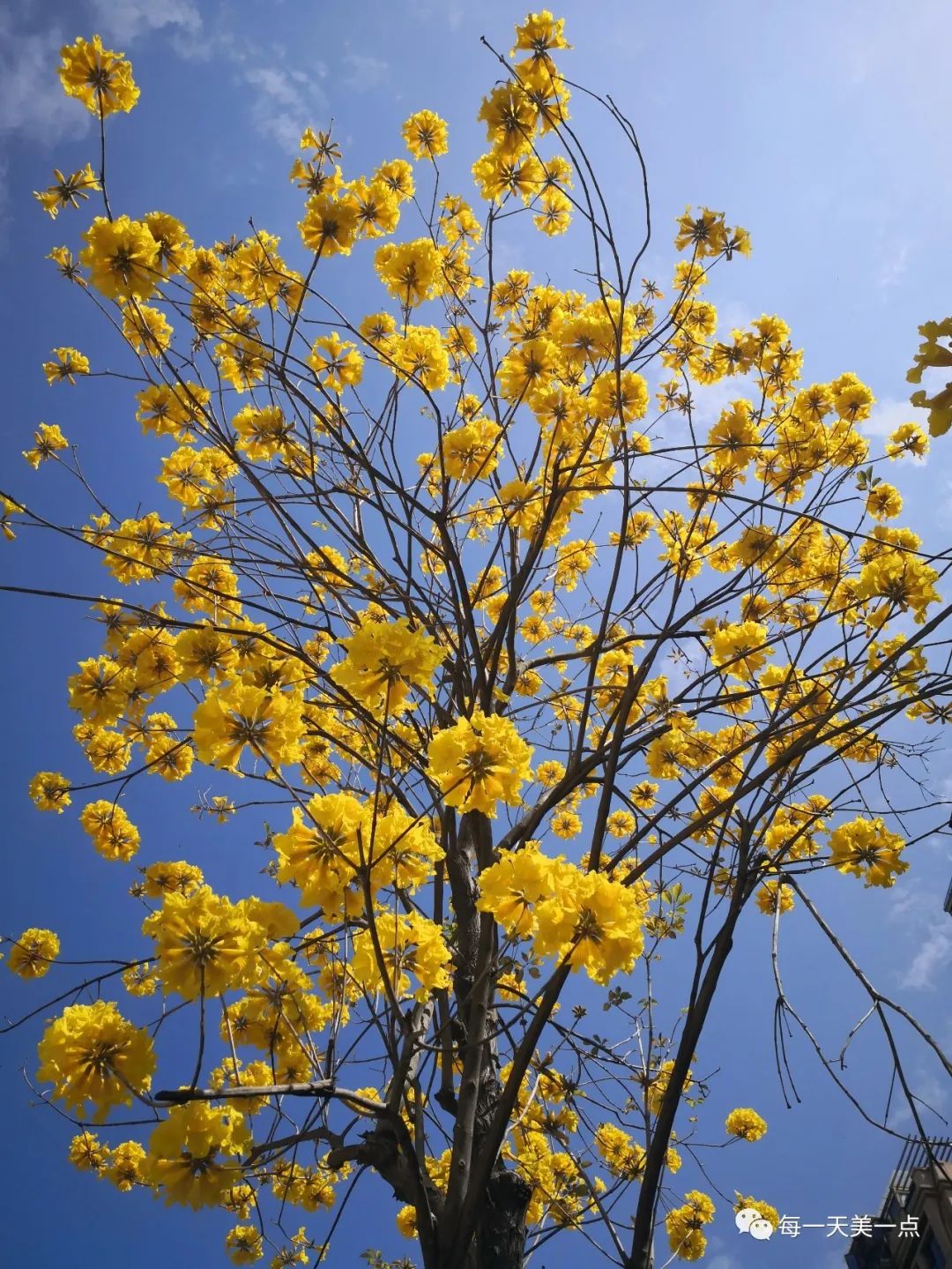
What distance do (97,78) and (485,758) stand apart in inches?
132

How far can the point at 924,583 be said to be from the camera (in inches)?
114

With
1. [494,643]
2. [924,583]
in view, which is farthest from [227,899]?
Answer: [924,583]

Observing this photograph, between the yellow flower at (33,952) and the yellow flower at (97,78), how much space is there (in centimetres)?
376

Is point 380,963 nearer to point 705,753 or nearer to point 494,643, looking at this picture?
point 494,643

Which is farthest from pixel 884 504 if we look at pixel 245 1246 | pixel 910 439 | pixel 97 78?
pixel 245 1246

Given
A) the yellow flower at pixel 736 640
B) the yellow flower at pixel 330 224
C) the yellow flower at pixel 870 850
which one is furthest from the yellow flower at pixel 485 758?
the yellow flower at pixel 330 224

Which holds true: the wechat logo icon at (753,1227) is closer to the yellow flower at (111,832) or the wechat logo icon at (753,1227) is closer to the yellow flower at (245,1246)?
the yellow flower at (245,1246)

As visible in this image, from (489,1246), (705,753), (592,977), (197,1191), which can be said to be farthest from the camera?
(705,753)

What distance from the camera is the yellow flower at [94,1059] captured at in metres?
1.67

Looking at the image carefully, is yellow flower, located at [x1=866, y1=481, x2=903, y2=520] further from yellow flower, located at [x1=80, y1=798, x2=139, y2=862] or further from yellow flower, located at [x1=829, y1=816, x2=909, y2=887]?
yellow flower, located at [x1=80, y1=798, x2=139, y2=862]

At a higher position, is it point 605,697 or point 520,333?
point 520,333

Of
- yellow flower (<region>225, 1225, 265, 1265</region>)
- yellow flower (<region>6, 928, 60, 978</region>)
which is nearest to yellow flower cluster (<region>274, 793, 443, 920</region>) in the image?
yellow flower (<region>6, 928, 60, 978</region>)

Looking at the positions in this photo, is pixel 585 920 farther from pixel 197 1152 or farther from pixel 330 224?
pixel 330 224

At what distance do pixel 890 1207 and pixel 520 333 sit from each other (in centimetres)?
1926
